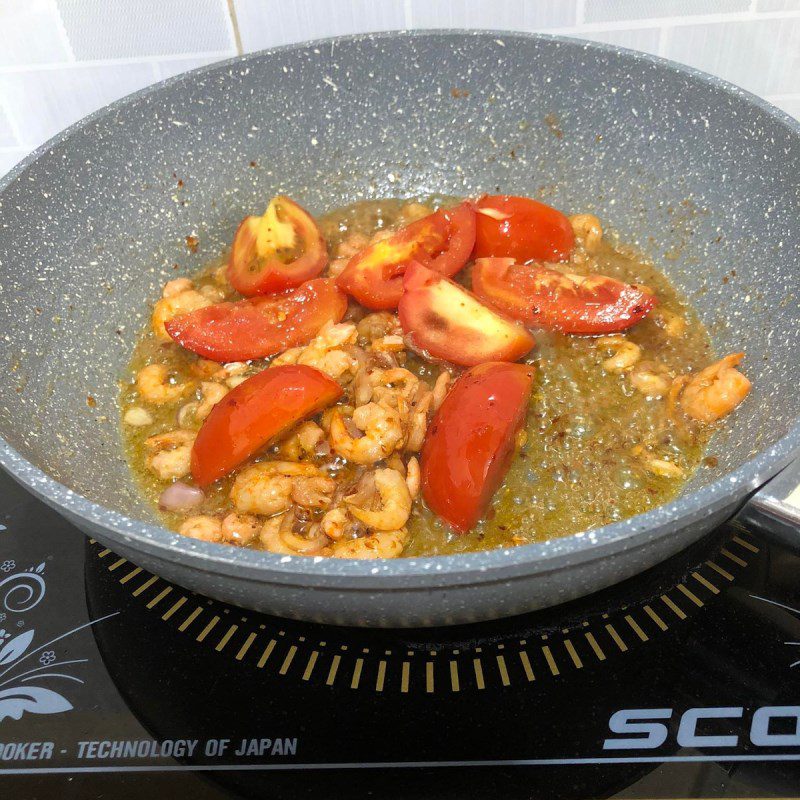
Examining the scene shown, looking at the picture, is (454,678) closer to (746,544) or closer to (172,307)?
(746,544)

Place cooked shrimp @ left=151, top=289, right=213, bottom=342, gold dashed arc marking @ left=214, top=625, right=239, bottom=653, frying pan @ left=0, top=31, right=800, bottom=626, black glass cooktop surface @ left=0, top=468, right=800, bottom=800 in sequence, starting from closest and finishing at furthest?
black glass cooktop surface @ left=0, top=468, right=800, bottom=800, gold dashed arc marking @ left=214, top=625, right=239, bottom=653, frying pan @ left=0, top=31, right=800, bottom=626, cooked shrimp @ left=151, top=289, right=213, bottom=342

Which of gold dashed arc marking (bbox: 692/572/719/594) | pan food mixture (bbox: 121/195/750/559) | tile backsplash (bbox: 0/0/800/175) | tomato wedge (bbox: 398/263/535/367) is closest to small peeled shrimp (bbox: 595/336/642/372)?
pan food mixture (bbox: 121/195/750/559)

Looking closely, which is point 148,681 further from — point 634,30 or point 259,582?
point 634,30

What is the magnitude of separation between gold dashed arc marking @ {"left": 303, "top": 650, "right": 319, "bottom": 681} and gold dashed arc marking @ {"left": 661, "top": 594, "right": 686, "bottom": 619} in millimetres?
365

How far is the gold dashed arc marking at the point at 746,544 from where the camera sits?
82cm

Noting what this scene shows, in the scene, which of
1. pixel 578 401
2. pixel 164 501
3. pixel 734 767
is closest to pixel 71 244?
pixel 164 501

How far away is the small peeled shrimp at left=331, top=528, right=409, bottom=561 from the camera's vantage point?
2.60ft

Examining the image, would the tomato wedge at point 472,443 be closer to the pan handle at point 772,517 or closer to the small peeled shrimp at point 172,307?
the pan handle at point 772,517

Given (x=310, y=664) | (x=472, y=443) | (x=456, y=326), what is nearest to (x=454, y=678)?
(x=310, y=664)

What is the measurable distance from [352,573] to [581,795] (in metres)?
0.29

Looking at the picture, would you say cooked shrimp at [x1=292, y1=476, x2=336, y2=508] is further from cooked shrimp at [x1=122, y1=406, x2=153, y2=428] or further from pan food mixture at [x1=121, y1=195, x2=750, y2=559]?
cooked shrimp at [x1=122, y1=406, x2=153, y2=428]

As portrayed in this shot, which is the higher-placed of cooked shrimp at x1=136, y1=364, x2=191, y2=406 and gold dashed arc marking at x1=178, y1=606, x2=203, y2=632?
cooked shrimp at x1=136, y1=364, x2=191, y2=406

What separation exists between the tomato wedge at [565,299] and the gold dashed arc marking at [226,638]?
56 cm

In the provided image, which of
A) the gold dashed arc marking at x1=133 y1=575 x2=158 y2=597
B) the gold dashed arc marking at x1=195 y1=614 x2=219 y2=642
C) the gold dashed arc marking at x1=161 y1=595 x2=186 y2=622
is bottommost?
the gold dashed arc marking at x1=195 y1=614 x2=219 y2=642
